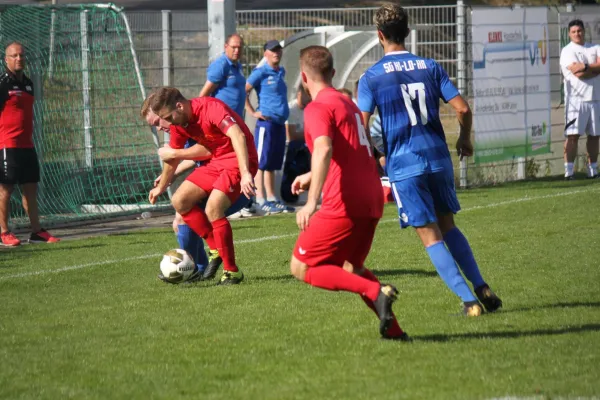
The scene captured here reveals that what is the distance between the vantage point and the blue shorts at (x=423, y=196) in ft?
23.6

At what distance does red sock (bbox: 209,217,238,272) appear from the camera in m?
9.16

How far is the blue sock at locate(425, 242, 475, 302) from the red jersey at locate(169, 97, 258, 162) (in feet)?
7.46

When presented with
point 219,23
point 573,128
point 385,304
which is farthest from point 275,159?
point 385,304

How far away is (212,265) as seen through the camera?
9.60 meters

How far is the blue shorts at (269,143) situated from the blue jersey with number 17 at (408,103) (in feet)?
25.7

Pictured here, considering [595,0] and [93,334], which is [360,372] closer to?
[93,334]

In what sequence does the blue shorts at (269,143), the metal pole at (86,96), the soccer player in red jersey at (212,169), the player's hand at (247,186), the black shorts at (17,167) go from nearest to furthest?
the player's hand at (247,186)
the soccer player in red jersey at (212,169)
the black shorts at (17,167)
the blue shorts at (269,143)
the metal pole at (86,96)

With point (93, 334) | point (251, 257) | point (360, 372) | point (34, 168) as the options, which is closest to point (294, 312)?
point (93, 334)

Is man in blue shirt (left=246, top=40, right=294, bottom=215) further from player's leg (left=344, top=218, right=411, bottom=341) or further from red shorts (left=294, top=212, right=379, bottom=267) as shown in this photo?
red shorts (left=294, top=212, right=379, bottom=267)

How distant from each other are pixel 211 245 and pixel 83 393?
12.6ft

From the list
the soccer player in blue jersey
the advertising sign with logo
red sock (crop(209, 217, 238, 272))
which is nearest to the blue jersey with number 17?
the soccer player in blue jersey

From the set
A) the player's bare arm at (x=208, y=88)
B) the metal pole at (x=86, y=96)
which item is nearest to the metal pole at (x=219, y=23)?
the player's bare arm at (x=208, y=88)

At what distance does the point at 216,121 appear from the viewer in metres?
8.79

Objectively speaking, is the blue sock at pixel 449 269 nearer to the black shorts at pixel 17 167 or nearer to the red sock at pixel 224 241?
the red sock at pixel 224 241
